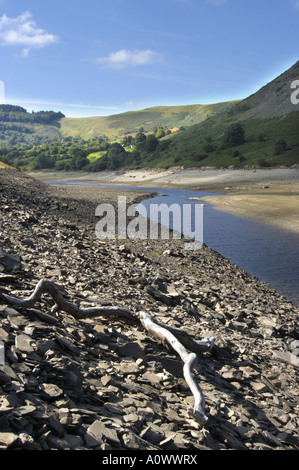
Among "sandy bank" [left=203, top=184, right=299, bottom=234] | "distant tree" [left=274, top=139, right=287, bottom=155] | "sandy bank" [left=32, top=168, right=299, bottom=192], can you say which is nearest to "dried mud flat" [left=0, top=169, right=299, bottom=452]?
"sandy bank" [left=203, top=184, right=299, bottom=234]

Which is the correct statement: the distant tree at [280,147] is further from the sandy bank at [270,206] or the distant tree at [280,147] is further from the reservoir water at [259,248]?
the reservoir water at [259,248]

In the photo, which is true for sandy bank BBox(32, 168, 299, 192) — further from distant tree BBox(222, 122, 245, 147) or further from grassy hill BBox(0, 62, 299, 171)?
distant tree BBox(222, 122, 245, 147)

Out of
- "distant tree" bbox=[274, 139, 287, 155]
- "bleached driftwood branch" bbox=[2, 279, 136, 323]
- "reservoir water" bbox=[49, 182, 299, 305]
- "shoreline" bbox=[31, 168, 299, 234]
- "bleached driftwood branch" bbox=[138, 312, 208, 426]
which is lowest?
"reservoir water" bbox=[49, 182, 299, 305]

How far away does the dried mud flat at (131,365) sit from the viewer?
13.5 ft

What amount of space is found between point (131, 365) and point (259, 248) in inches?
708

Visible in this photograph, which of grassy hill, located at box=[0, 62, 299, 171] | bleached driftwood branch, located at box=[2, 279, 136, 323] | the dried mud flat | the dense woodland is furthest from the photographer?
grassy hill, located at box=[0, 62, 299, 171]

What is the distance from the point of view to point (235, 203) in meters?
42.7

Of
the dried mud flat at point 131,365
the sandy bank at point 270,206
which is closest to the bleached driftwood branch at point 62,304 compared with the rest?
the dried mud flat at point 131,365

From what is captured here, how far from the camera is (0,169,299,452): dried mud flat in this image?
4.13m

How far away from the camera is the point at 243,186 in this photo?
58.0 m

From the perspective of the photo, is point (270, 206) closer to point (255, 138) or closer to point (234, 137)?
point (234, 137)

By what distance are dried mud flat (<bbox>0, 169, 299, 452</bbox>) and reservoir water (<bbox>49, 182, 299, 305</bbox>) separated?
3.81 m

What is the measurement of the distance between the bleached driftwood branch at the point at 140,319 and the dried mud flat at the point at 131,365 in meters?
0.14

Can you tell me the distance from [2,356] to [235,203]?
132ft
